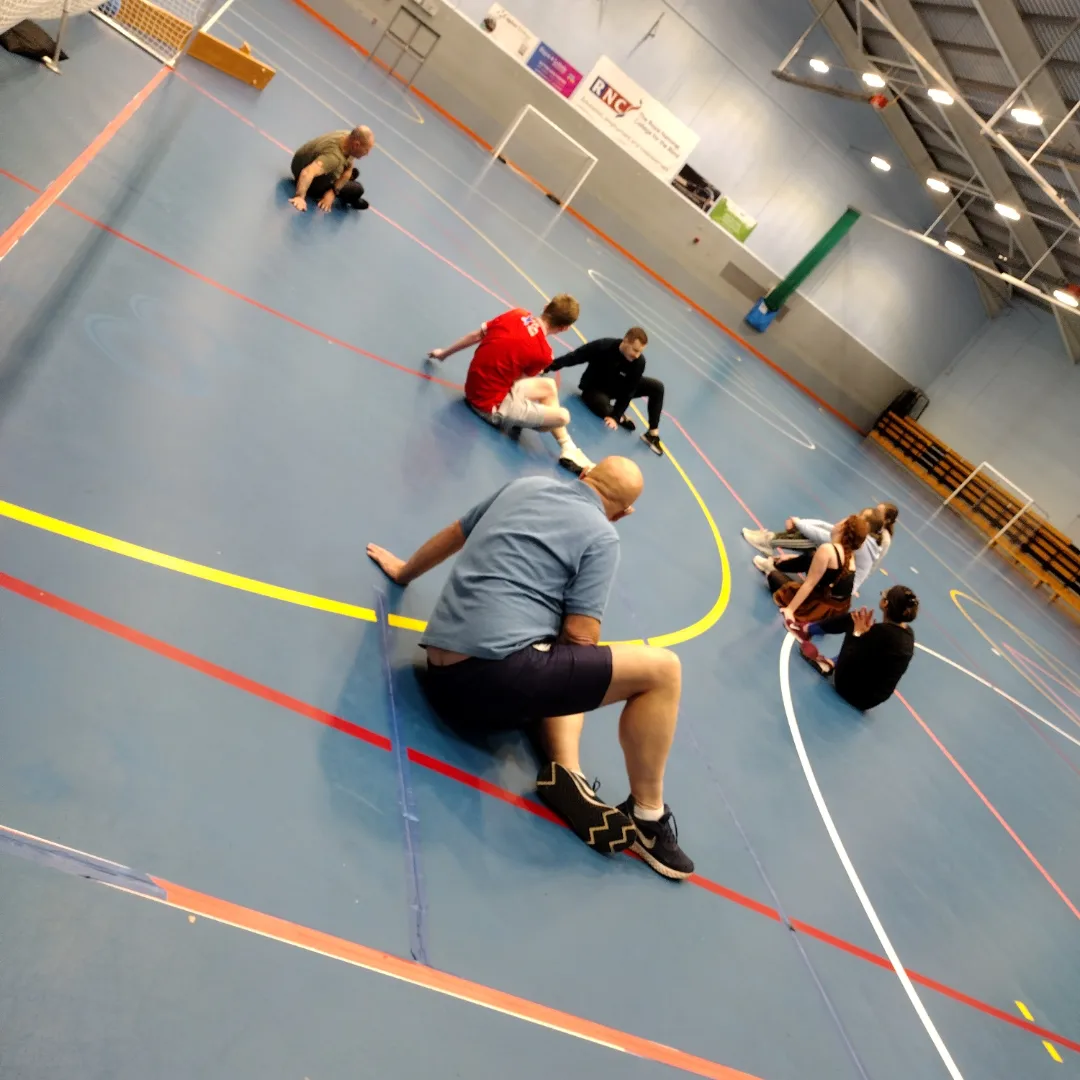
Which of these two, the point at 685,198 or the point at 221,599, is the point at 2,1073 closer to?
the point at 221,599

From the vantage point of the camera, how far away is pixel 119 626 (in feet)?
10.6

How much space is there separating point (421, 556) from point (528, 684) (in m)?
1.06

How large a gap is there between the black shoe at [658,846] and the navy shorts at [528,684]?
28.8 inches

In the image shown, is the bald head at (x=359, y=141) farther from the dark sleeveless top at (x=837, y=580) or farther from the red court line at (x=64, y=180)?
the dark sleeveless top at (x=837, y=580)

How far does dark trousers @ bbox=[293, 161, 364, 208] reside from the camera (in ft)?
28.6

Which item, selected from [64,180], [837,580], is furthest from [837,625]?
[64,180]

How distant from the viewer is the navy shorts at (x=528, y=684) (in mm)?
3674

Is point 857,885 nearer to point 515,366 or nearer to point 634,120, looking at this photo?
point 515,366

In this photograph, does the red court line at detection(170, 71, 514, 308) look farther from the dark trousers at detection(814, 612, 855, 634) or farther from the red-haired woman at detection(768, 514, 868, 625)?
the dark trousers at detection(814, 612, 855, 634)

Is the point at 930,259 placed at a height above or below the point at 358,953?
above

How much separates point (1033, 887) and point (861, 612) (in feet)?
8.34

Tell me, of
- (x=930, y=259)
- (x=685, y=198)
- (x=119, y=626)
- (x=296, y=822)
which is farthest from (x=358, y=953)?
(x=930, y=259)

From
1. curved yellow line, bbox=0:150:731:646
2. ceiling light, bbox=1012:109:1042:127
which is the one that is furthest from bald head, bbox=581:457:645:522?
ceiling light, bbox=1012:109:1042:127

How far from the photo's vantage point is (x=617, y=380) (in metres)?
9.49
